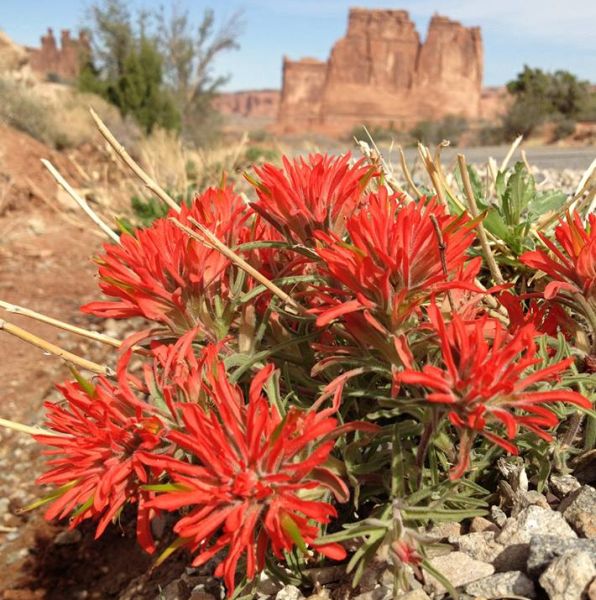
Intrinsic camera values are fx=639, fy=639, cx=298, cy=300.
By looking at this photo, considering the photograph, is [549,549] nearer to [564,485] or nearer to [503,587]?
[503,587]

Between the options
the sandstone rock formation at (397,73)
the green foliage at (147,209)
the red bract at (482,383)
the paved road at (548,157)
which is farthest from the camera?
the sandstone rock formation at (397,73)

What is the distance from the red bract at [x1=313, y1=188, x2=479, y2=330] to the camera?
2.38ft

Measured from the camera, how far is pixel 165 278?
2.84 feet

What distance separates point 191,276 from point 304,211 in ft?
0.58

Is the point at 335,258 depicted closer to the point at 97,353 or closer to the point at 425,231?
the point at 425,231

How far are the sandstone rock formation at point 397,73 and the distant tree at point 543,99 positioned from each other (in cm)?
2349

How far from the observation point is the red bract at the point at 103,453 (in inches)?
29.8

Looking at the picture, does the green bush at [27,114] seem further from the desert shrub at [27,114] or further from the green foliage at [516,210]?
the green foliage at [516,210]

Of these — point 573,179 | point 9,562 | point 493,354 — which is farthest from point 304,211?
point 573,179

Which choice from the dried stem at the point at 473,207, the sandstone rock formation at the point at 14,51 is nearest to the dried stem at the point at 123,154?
the dried stem at the point at 473,207

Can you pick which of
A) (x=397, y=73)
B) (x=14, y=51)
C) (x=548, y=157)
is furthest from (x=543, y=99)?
(x=397, y=73)

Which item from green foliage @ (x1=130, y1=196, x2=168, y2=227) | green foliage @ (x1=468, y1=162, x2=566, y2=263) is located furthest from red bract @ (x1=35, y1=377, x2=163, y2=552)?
green foliage @ (x1=130, y1=196, x2=168, y2=227)

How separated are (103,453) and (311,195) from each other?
0.42 m

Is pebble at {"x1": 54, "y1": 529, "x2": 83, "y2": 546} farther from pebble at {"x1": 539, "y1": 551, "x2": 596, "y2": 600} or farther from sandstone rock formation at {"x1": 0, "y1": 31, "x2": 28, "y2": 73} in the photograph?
sandstone rock formation at {"x1": 0, "y1": 31, "x2": 28, "y2": 73}
